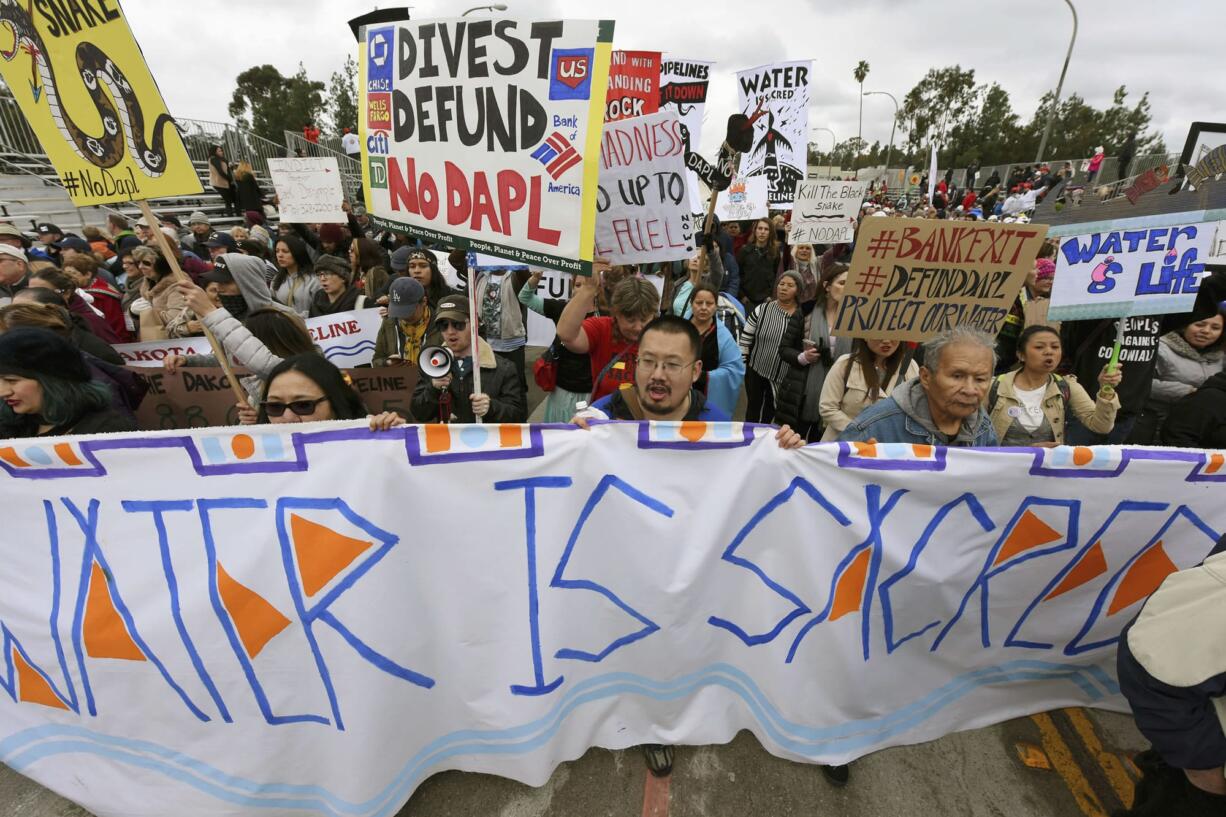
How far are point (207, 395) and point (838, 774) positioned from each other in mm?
3763

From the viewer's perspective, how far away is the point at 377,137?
2283 millimetres

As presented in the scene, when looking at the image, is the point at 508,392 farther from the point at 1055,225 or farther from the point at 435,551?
the point at 1055,225

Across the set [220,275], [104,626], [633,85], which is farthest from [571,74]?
[220,275]

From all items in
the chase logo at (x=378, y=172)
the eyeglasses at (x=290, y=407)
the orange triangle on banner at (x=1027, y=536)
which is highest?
the chase logo at (x=378, y=172)

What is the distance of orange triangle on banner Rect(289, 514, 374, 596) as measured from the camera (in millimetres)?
1865

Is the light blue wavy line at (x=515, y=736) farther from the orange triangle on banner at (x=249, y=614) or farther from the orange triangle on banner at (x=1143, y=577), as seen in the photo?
the orange triangle on banner at (x=249, y=614)

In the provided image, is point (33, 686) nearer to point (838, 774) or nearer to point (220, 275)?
point (838, 774)

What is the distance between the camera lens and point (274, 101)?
45.0 meters

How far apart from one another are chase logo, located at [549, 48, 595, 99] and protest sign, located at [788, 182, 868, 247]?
4.69 meters

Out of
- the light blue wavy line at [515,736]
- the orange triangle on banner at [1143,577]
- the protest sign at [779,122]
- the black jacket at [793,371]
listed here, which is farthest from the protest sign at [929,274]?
the protest sign at [779,122]

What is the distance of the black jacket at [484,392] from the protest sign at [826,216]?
4261 mm

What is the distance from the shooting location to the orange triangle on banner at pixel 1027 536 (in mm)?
2166

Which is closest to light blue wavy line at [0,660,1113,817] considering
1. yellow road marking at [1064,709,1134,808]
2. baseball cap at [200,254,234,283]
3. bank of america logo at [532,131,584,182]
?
yellow road marking at [1064,709,1134,808]

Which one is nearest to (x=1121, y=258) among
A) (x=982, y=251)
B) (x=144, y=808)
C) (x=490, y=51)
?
(x=982, y=251)
